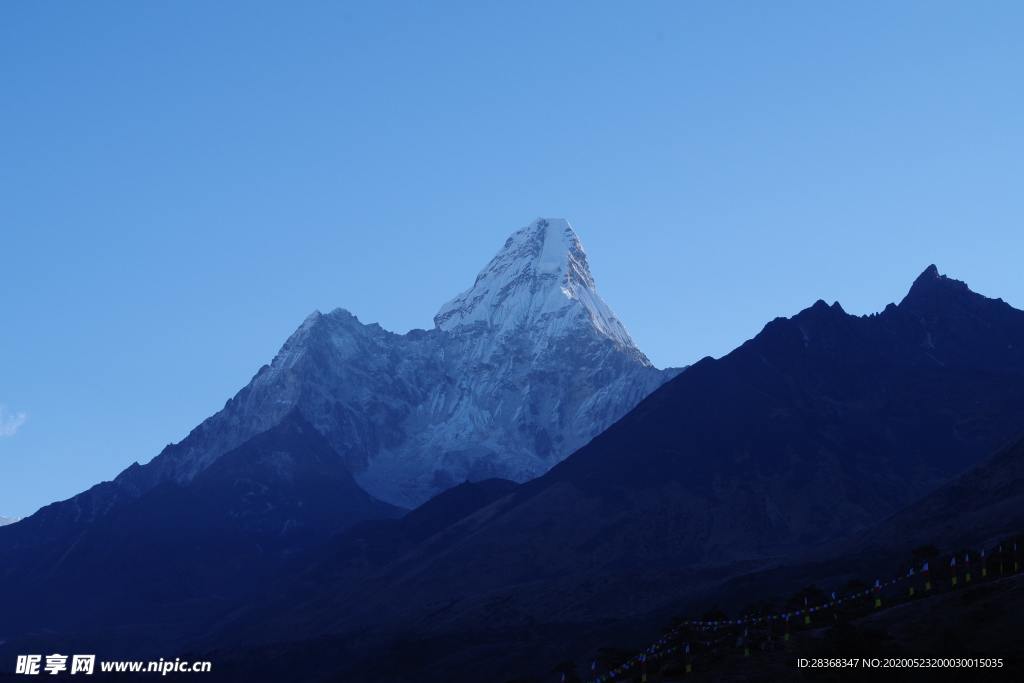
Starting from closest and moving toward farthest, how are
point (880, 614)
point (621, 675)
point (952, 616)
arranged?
point (952, 616), point (880, 614), point (621, 675)

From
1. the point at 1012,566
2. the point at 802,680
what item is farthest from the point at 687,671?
the point at 1012,566

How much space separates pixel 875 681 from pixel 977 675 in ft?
28.8

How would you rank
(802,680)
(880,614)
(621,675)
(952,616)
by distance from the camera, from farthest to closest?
(621,675)
(880,614)
(952,616)
(802,680)

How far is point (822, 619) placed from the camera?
7648 inches

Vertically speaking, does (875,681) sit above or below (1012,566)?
below

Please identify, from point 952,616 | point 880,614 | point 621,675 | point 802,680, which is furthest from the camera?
point 621,675

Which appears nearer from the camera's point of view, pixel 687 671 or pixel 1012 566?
pixel 687 671

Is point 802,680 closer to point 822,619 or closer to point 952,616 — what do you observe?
point 952,616

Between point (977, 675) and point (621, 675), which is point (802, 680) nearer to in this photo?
point (977, 675)

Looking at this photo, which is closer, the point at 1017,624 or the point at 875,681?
the point at 875,681

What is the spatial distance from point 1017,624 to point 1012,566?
41828 millimetres

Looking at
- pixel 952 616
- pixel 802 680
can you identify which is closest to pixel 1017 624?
pixel 952 616

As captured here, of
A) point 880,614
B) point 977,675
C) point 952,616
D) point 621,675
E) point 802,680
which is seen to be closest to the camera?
point 977,675

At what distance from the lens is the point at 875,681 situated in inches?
5846
